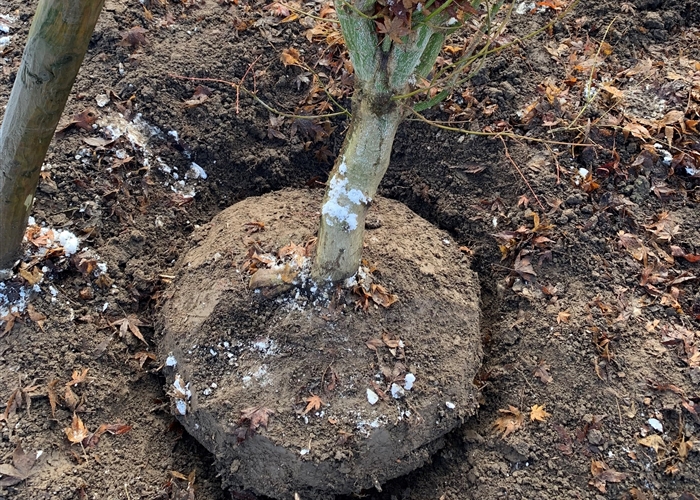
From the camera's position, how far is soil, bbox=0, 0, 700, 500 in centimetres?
253

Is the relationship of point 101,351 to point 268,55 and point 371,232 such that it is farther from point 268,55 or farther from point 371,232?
point 268,55

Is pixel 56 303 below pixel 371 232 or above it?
below

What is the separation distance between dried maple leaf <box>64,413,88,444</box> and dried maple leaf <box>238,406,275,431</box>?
2.42ft

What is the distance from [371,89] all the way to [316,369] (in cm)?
133

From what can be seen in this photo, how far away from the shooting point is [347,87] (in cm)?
346

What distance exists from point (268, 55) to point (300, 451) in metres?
2.45

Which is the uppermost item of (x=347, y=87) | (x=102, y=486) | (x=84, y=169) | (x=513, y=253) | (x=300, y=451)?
(x=347, y=87)

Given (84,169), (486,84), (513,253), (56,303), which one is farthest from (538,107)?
(56,303)

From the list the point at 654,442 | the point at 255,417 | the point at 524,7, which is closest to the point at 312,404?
the point at 255,417

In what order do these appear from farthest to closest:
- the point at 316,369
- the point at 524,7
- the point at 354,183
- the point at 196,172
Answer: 1. the point at 524,7
2. the point at 196,172
3. the point at 316,369
4. the point at 354,183

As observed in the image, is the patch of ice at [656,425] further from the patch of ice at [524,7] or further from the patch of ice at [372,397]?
the patch of ice at [524,7]

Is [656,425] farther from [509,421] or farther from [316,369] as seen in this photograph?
→ [316,369]

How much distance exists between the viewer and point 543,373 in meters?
2.71

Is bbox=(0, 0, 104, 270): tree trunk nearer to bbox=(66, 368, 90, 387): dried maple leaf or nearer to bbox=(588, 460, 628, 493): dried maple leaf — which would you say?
bbox=(66, 368, 90, 387): dried maple leaf
